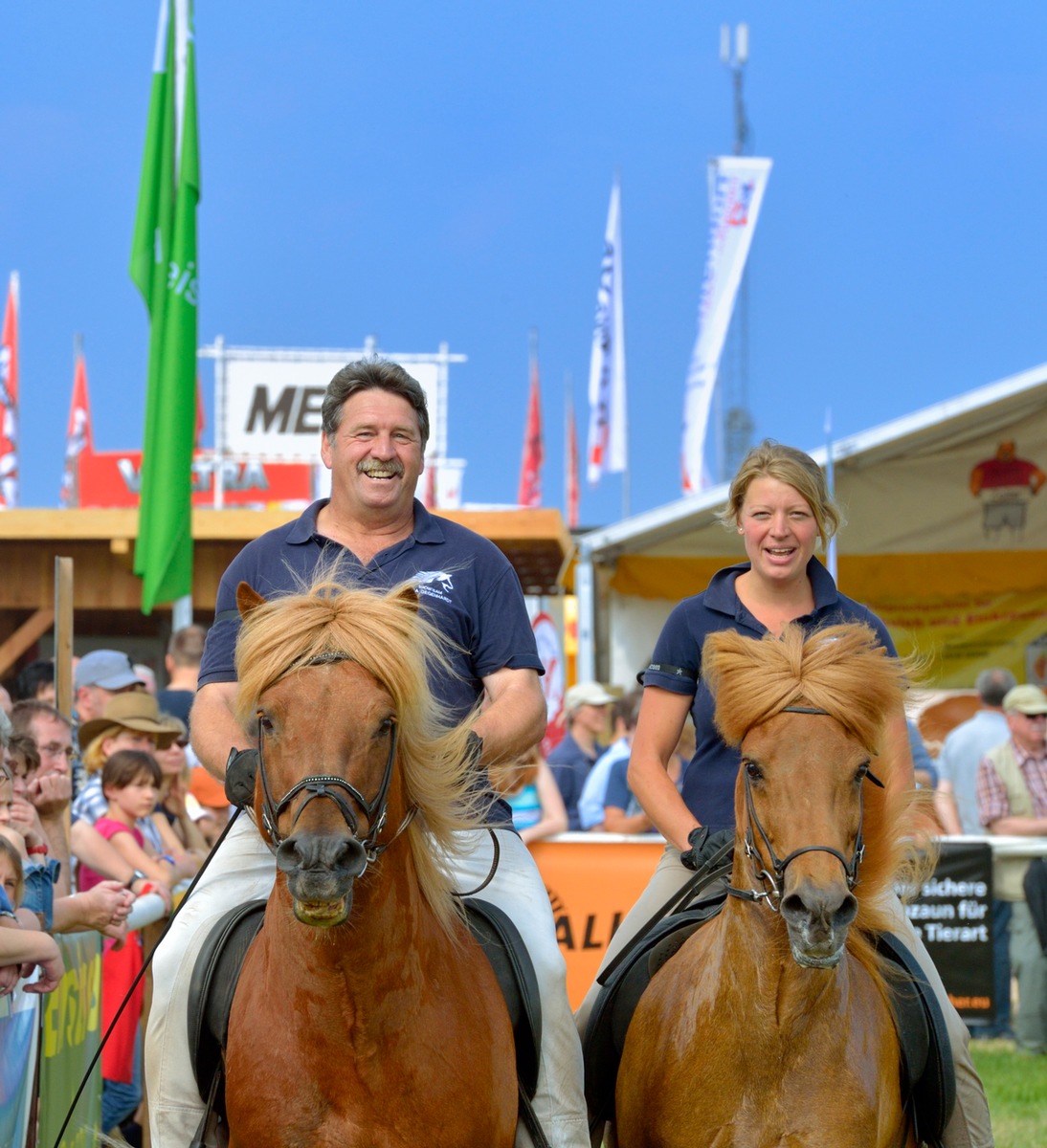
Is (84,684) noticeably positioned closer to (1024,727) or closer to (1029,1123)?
(1029,1123)

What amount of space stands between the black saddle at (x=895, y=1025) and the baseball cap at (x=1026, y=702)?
6898 millimetres

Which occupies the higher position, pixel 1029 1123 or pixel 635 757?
pixel 635 757

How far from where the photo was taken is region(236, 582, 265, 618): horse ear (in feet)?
12.1

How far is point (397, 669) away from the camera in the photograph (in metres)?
3.44

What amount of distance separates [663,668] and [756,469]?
0.72 metres

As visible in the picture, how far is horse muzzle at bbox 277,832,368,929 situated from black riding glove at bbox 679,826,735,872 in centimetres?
157

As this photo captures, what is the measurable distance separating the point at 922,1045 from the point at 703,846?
0.83m

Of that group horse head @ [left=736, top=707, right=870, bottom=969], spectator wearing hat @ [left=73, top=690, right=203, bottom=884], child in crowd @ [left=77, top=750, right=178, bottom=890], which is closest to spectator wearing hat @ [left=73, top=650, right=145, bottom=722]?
spectator wearing hat @ [left=73, top=690, right=203, bottom=884]

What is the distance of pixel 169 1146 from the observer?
378 centimetres

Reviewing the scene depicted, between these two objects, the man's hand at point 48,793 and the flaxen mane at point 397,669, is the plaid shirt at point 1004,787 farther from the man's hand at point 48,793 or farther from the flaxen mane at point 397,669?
the flaxen mane at point 397,669

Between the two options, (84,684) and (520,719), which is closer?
(520,719)

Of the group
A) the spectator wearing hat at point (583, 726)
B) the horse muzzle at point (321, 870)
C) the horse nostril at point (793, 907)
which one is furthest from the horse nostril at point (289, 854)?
the spectator wearing hat at point (583, 726)

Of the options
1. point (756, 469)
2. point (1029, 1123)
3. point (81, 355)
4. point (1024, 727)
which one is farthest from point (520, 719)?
point (81, 355)

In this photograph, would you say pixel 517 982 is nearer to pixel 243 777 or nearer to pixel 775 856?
pixel 775 856
